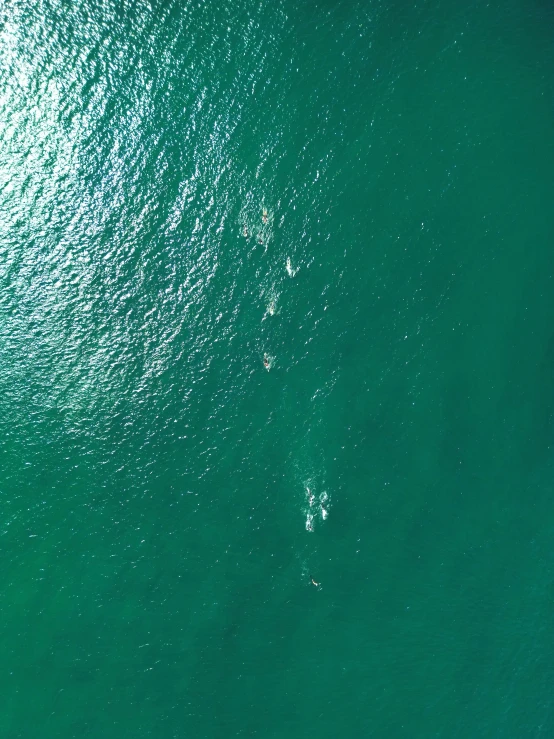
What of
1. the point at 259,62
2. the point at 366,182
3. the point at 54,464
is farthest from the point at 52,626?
the point at 259,62

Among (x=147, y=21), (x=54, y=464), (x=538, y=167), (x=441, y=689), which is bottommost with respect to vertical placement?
(x=441, y=689)

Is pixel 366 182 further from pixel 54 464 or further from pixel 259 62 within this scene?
pixel 54 464

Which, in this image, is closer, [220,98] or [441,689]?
[441,689]

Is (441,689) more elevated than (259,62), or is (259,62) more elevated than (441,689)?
(259,62)

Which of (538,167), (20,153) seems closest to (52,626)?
(20,153)

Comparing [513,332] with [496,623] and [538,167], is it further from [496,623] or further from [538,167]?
[496,623]

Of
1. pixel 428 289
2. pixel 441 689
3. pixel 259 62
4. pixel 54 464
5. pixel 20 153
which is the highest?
pixel 259 62
